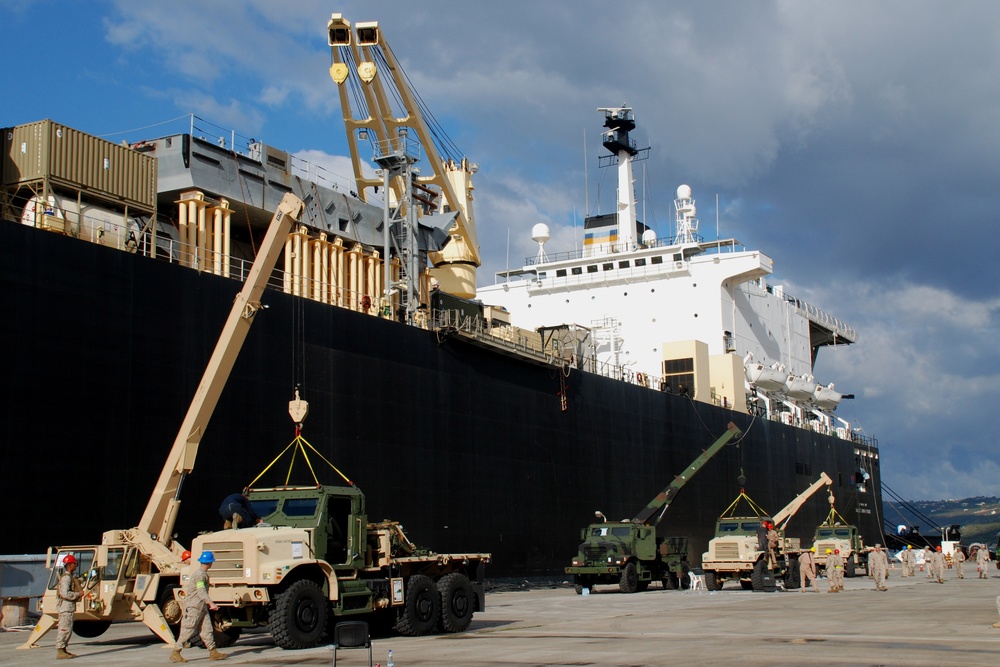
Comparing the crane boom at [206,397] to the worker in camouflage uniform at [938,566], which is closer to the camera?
the crane boom at [206,397]

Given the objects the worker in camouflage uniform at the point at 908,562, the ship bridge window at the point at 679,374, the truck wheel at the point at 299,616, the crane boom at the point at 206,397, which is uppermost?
the ship bridge window at the point at 679,374

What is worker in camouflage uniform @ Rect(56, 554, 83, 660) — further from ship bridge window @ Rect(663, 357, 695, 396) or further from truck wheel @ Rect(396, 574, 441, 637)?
ship bridge window @ Rect(663, 357, 695, 396)

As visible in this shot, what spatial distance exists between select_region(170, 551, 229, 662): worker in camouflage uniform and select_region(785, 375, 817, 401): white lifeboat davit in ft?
110

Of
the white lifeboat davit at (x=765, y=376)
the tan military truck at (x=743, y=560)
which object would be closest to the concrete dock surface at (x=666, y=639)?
the tan military truck at (x=743, y=560)

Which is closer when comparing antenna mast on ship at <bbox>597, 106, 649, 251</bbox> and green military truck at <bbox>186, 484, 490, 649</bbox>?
green military truck at <bbox>186, 484, 490, 649</bbox>

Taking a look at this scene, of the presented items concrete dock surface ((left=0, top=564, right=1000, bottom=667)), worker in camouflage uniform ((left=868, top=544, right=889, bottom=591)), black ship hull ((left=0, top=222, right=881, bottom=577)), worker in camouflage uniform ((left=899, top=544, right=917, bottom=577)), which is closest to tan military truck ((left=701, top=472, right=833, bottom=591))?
worker in camouflage uniform ((left=868, top=544, right=889, bottom=591))

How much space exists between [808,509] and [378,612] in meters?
31.2

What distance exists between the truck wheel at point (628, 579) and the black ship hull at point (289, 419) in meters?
3.02

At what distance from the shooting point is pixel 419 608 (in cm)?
1375

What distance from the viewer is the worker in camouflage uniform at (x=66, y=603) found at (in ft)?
37.2

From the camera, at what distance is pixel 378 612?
13.7 meters

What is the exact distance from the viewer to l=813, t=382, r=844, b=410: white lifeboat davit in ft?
147

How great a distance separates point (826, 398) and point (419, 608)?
116 ft

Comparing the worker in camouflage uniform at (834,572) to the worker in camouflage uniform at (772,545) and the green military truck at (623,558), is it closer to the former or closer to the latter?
the worker in camouflage uniform at (772,545)
